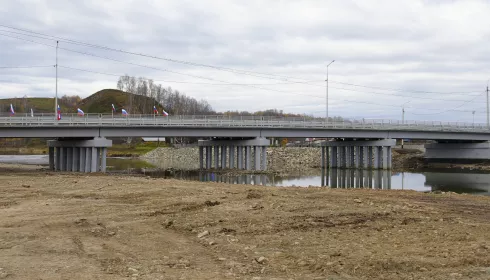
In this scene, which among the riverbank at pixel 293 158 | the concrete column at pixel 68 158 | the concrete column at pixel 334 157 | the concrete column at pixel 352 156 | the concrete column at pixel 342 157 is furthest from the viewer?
the riverbank at pixel 293 158

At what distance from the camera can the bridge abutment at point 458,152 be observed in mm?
88875

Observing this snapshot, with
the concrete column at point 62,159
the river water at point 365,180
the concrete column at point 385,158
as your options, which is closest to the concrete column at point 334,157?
the concrete column at point 385,158

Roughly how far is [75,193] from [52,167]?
1554 inches

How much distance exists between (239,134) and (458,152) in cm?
4908

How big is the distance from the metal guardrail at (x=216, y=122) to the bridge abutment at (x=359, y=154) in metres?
3.64

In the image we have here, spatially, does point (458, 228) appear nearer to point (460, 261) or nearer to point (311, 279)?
point (460, 261)

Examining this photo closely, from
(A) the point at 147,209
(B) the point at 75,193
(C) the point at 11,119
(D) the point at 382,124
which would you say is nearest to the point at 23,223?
(A) the point at 147,209

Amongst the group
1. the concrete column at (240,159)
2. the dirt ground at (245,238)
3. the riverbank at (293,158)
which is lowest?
the riverbank at (293,158)

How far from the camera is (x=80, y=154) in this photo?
55812 mm

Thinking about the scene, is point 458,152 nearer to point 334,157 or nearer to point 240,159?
point 334,157

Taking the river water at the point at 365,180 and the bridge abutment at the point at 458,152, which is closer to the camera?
the river water at the point at 365,180

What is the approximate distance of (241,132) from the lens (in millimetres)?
65562

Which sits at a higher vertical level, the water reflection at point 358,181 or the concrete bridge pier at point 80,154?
the concrete bridge pier at point 80,154

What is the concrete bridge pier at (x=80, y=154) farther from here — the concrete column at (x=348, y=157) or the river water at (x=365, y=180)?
the concrete column at (x=348, y=157)
